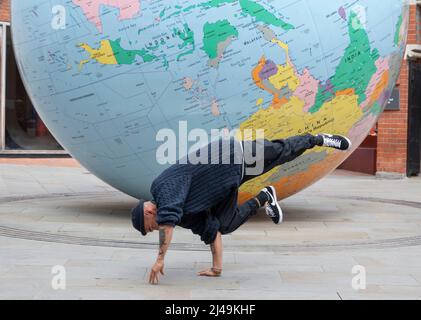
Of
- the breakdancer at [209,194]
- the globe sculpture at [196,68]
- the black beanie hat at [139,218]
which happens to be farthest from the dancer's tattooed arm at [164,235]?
the globe sculpture at [196,68]

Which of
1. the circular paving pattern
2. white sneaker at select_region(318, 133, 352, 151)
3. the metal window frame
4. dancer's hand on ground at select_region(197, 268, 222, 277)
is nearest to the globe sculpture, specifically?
the circular paving pattern

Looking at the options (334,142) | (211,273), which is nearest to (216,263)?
(211,273)

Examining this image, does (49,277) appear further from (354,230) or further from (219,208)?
(354,230)

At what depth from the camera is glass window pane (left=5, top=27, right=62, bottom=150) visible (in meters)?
21.9

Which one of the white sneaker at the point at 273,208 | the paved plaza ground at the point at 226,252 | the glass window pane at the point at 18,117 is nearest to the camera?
the paved plaza ground at the point at 226,252

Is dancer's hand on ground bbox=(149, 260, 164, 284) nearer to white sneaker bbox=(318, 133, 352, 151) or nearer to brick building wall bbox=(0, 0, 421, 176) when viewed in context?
white sneaker bbox=(318, 133, 352, 151)

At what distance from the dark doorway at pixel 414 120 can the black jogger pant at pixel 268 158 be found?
11649mm

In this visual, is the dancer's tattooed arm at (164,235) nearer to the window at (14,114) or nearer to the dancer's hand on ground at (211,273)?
the dancer's hand on ground at (211,273)

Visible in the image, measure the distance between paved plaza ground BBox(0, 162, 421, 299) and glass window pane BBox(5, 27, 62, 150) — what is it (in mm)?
9780

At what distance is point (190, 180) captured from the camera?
19.4 feet

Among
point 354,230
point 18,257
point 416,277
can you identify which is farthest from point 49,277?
point 354,230

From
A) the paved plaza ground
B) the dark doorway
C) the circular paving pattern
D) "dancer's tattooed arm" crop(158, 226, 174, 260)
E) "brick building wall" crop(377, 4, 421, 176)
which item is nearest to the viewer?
the paved plaza ground

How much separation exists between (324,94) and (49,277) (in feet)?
12.9

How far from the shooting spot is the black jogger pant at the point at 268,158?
6.25 metres
